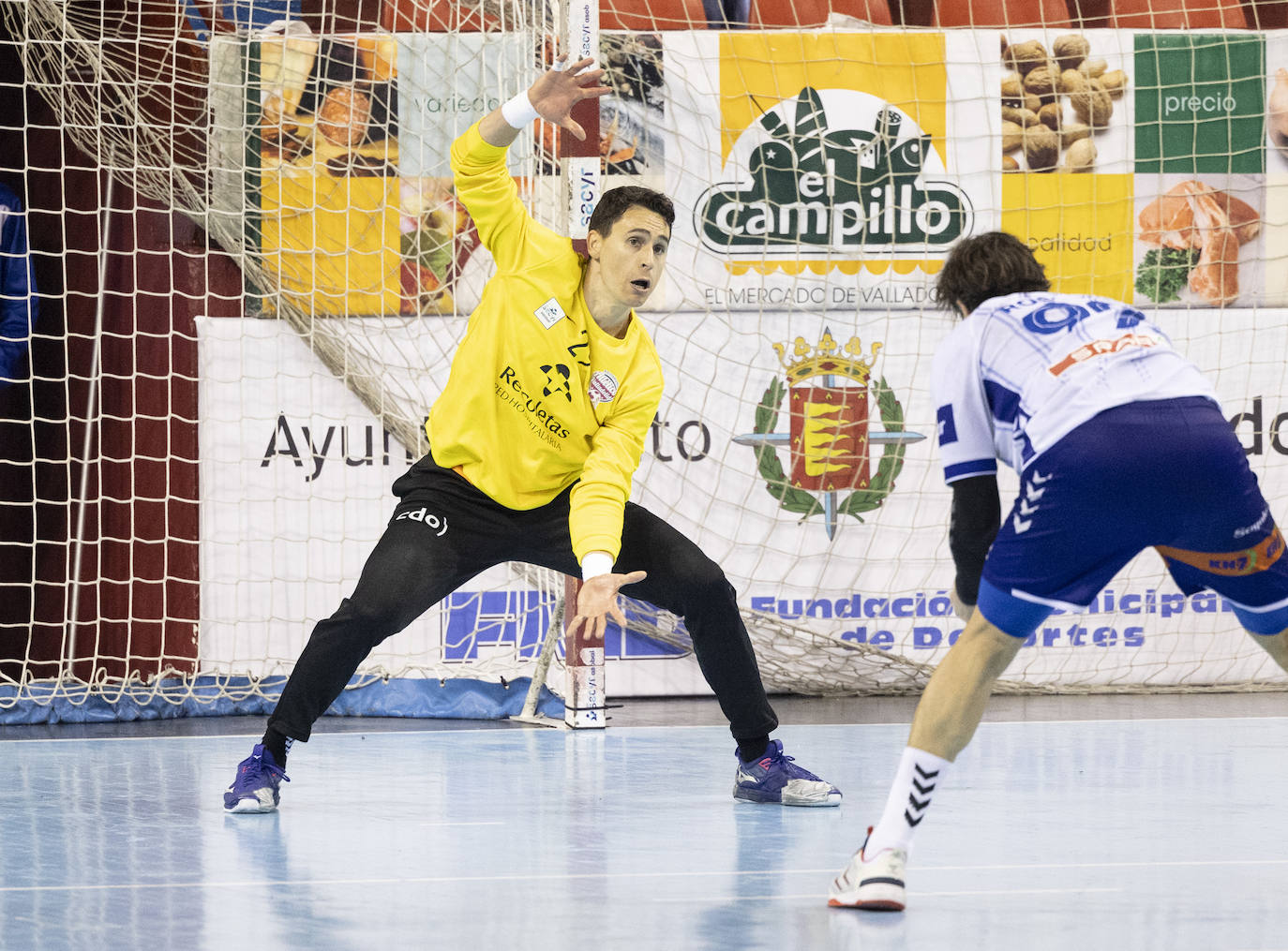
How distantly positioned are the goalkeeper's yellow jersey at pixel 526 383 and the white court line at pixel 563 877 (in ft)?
3.71

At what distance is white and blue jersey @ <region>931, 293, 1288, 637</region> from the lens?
2.70m

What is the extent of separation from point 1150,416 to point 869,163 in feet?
13.0

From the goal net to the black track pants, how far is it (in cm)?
198

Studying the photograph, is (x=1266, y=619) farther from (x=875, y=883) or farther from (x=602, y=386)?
(x=602, y=386)

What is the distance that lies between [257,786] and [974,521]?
1994mm

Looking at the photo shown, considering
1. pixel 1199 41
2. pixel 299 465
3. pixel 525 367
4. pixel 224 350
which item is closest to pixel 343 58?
pixel 224 350

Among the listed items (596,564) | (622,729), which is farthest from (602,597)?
(622,729)

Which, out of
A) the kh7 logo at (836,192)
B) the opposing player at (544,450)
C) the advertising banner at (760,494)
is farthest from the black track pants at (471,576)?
the kh7 logo at (836,192)

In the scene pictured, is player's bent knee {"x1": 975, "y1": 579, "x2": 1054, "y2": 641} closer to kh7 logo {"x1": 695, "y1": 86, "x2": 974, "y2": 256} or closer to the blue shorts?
the blue shorts

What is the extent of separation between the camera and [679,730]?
5.48 m

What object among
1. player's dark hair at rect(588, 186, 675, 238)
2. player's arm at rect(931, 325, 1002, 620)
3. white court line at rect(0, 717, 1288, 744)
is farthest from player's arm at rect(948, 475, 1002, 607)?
white court line at rect(0, 717, 1288, 744)

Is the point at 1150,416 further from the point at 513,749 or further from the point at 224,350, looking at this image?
the point at 224,350

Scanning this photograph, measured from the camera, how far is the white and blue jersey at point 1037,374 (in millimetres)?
2736

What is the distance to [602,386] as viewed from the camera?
4.02 metres
